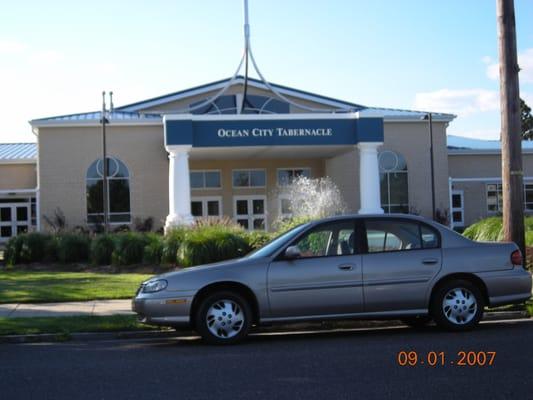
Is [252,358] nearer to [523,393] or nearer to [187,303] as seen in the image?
[187,303]

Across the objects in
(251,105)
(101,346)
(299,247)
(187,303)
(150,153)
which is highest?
(251,105)

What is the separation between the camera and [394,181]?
1398 inches

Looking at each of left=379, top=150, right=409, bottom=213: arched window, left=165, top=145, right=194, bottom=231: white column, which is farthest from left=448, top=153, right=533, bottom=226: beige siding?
left=165, top=145, right=194, bottom=231: white column

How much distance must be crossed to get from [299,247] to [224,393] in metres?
3.26

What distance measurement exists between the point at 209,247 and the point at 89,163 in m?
16.2

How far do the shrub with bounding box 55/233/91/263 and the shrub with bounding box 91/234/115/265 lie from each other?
880 mm

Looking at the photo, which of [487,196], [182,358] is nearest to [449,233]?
[182,358]

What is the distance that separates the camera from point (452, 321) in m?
9.45

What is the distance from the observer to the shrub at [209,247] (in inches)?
717

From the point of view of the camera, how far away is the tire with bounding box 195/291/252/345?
9.01 meters

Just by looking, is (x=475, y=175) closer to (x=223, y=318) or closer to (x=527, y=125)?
(x=223, y=318)

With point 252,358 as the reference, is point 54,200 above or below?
above
